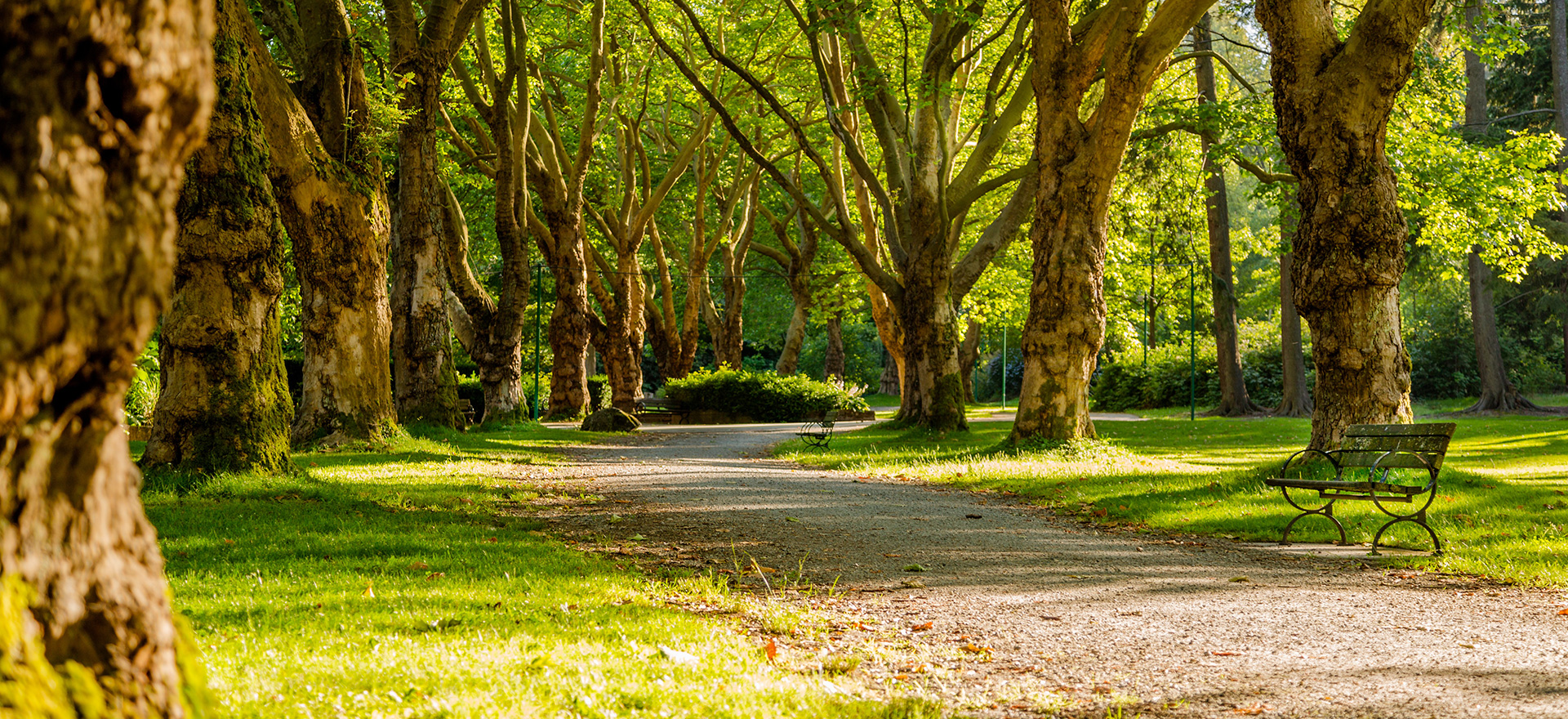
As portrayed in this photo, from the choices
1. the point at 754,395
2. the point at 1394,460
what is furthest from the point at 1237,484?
the point at 754,395

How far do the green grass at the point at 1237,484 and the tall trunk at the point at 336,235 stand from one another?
6.54 m

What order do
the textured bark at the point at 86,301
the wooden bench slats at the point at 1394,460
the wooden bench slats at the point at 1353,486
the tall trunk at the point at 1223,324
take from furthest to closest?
the tall trunk at the point at 1223,324 → the wooden bench slats at the point at 1394,460 → the wooden bench slats at the point at 1353,486 → the textured bark at the point at 86,301

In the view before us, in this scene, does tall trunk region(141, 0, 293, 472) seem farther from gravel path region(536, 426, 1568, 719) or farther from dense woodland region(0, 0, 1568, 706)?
gravel path region(536, 426, 1568, 719)

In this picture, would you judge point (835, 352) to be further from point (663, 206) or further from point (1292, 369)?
point (1292, 369)

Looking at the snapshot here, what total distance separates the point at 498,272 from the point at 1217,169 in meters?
27.7

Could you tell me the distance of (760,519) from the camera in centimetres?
997

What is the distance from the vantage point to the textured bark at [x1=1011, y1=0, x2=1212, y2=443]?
15578 mm

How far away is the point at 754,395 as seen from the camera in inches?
1276

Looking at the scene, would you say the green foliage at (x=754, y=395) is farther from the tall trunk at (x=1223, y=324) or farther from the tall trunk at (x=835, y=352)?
the tall trunk at (x=835, y=352)

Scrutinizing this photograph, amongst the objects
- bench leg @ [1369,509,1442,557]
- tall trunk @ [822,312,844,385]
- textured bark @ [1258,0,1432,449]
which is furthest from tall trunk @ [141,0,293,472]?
tall trunk @ [822,312,844,385]

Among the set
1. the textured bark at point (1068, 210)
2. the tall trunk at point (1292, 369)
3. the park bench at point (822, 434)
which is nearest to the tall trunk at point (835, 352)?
the tall trunk at point (1292, 369)

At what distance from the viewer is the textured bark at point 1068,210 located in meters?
15.6

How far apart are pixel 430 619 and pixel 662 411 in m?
25.1

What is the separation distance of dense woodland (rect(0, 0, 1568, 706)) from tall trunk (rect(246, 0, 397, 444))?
4 cm
